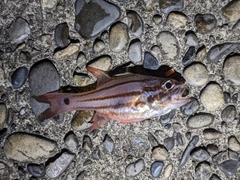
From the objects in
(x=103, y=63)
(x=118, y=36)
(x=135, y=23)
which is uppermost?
(x=135, y=23)

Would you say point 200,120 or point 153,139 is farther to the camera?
point 153,139

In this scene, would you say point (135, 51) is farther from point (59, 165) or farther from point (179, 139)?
point (59, 165)

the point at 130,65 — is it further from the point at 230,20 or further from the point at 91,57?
the point at 230,20

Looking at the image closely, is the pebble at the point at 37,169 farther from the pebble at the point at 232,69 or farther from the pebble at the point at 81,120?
the pebble at the point at 232,69

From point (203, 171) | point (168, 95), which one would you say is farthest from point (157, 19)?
point (203, 171)


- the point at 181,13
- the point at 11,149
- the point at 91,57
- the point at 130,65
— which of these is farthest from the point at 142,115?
the point at 11,149

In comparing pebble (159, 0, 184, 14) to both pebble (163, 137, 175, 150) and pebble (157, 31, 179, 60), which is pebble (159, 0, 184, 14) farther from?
pebble (163, 137, 175, 150)
